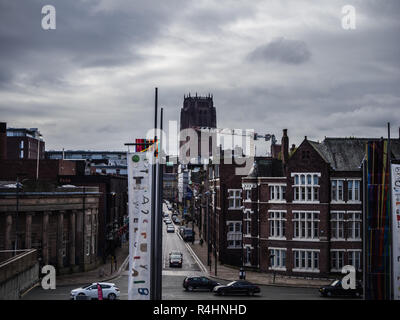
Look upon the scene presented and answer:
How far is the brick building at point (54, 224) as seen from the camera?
4731cm

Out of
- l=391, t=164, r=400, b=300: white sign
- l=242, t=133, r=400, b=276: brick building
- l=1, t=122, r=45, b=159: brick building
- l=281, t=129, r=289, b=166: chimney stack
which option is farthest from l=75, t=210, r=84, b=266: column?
l=1, t=122, r=45, b=159: brick building

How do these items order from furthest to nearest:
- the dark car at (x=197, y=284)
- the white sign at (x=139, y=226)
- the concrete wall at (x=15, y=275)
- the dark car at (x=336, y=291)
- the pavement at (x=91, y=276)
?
the pavement at (x=91, y=276) → the dark car at (x=197, y=284) → the dark car at (x=336, y=291) → the concrete wall at (x=15, y=275) → the white sign at (x=139, y=226)

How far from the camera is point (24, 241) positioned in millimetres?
48625

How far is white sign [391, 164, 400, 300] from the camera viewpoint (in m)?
25.5

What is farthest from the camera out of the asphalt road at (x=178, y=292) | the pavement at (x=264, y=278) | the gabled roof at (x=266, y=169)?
the gabled roof at (x=266, y=169)

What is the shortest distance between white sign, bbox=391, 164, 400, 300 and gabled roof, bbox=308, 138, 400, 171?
2465 cm

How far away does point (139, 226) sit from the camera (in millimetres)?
19625

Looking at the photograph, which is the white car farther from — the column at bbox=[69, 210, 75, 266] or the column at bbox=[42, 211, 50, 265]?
the column at bbox=[69, 210, 75, 266]

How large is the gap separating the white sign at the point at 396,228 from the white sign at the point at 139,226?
44.8 feet

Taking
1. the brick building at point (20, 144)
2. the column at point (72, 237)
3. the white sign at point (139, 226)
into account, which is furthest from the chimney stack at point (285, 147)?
the brick building at point (20, 144)

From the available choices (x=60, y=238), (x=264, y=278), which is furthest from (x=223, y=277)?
(x=60, y=238)

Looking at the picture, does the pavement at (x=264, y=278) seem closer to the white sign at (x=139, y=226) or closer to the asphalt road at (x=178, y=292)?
the asphalt road at (x=178, y=292)

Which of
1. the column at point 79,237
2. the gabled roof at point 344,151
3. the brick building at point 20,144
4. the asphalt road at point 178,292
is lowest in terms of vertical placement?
the asphalt road at point 178,292
